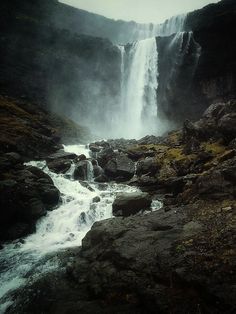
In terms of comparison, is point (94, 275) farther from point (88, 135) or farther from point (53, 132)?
point (88, 135)

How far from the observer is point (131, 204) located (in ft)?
71.2

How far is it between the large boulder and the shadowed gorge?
0.43 feet

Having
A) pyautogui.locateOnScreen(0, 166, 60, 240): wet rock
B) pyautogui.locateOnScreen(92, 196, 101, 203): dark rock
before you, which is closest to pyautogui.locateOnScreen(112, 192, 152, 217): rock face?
pyautogui.locateOnScreen(92, 196, 101, 203): dark rock

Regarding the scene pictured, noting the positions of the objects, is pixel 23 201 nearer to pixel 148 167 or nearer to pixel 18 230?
pixel 18 230

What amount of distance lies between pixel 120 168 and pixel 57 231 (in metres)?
10.7

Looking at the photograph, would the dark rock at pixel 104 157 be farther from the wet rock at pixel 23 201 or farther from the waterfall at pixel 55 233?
the wet rock at pixel 23 201

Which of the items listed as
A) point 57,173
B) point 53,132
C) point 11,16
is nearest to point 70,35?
point 11,16

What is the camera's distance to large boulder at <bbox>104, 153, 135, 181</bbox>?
29891mm

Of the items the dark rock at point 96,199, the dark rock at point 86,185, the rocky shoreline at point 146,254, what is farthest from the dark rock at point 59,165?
the dark rock at point 96,199

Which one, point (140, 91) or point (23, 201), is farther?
point (140, 91)

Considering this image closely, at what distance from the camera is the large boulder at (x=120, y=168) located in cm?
2989

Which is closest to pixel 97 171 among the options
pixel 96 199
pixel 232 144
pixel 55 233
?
pixel 96 199

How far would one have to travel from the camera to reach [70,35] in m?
60.6

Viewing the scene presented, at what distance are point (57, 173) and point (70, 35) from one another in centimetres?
3993
